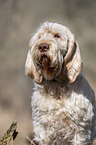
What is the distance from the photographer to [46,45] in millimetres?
3957

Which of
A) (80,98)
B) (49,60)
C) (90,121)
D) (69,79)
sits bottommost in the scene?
(90,121)

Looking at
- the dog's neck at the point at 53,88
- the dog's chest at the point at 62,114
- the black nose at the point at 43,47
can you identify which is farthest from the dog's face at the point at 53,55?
the dog's chest at the point at 62,114

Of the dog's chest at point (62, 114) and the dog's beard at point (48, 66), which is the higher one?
the dog's beard at point (48, 66)

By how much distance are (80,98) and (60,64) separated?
625 millimetres

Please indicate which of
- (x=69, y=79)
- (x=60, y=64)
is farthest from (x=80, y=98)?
(x=60, y=64)

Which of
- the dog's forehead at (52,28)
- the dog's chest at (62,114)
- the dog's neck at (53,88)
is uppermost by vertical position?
the dog's forehead at (52,28)

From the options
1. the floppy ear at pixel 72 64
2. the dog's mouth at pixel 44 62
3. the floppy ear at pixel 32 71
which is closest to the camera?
the dog's mouth at pixel 44 62

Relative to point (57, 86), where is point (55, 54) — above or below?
above

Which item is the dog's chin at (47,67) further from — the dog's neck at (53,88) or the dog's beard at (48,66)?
the dog's neck at (53,88)

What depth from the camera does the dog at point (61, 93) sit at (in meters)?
4.31

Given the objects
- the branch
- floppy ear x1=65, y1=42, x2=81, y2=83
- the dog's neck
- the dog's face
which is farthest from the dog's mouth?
the branch

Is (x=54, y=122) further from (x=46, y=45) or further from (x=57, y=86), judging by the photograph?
(x=46, y=45)

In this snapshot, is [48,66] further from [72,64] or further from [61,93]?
[61,93]

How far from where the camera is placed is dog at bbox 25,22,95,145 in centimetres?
431
